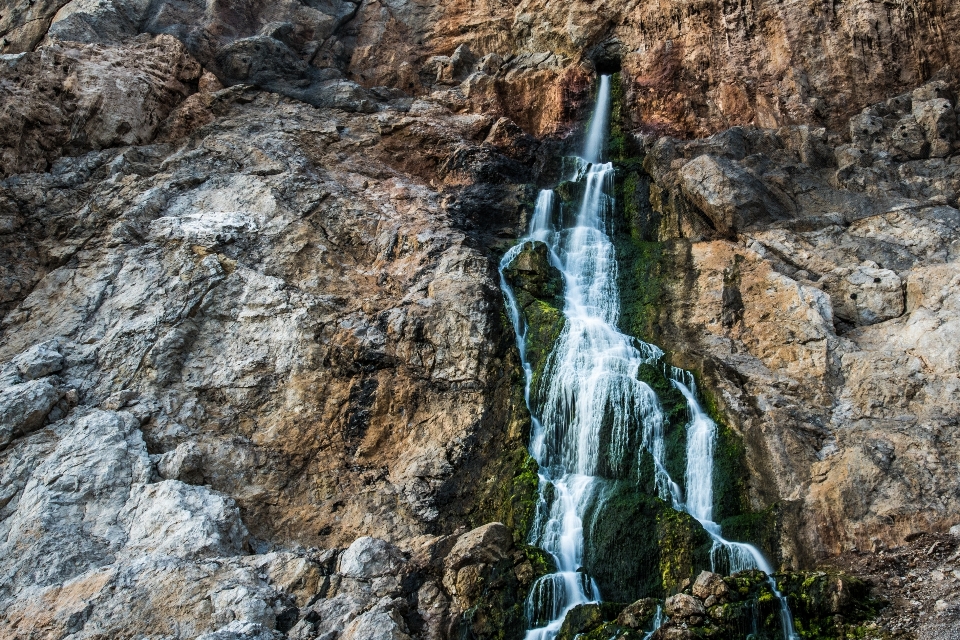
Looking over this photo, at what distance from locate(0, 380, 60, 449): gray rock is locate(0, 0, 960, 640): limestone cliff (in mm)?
57

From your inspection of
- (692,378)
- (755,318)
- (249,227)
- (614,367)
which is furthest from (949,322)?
(249,227)

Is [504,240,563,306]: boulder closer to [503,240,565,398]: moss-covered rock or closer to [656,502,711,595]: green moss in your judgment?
[503,240,565,398]: moss-covered rock

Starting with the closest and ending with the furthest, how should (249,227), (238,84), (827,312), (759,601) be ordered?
(759,601)
(827,312)
(249,227)
(238,84)

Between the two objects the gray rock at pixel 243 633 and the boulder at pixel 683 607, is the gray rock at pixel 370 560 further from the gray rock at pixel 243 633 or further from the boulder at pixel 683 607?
the boulder at pixel 683 607

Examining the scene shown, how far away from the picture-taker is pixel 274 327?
60.7ft

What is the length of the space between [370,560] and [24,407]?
28.1ft

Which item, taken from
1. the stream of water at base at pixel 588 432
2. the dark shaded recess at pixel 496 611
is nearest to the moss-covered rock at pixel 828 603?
the stream of water at base at pixel 588 432

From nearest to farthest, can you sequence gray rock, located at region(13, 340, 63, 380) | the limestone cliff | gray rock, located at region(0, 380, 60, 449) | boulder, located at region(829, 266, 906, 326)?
the limestone cliff, gray rock, located at region(0, 380, 60, 449), gray rock, located at region(13, 340, 63, 380), boulder, located at region(829, 266, 906, 326)

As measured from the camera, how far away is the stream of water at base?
46.9 feet

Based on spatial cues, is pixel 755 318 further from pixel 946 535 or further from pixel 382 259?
pixel 382 259

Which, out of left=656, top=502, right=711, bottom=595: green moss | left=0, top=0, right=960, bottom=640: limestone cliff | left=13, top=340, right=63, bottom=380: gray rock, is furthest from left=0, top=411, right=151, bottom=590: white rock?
left=656, top=502, right=711, bottom=595: green moss

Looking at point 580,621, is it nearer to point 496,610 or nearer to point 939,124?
point 496,610

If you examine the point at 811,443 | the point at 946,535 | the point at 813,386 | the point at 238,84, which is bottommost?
the point at 946,535

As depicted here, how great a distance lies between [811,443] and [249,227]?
15321 mm
